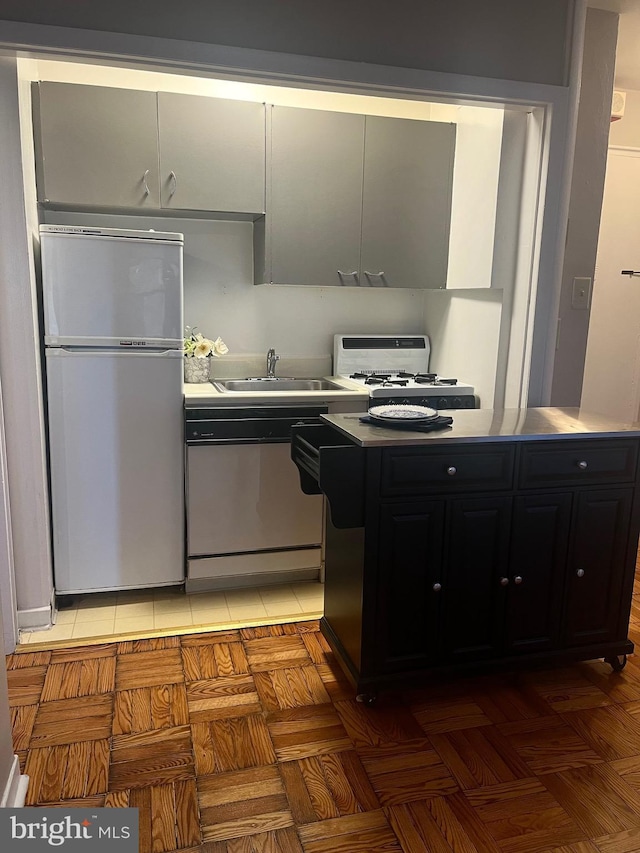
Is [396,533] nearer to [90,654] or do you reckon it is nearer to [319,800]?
[319,800]

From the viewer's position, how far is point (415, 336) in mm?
3715

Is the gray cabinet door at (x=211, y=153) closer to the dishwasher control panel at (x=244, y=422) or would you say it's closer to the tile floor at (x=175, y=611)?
the dishwasher control panel at (x=244, y=422)

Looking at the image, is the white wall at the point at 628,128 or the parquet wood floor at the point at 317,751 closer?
the parquet wood floor at the point at 317,751

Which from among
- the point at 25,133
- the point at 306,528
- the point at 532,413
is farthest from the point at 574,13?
the point at 306,528

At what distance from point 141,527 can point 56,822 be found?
52.8 inches

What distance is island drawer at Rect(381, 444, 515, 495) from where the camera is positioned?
205 cm

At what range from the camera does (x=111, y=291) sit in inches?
A: 104

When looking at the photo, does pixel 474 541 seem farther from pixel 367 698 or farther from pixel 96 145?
pixel 96 145

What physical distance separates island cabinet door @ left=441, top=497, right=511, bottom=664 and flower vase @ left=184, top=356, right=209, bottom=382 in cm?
162

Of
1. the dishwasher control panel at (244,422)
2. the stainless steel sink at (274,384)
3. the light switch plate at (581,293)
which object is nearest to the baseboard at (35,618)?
the dishwasher control panel at (244,422)

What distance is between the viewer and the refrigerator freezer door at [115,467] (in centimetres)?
270

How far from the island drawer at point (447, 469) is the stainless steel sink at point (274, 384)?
124 centimetres
